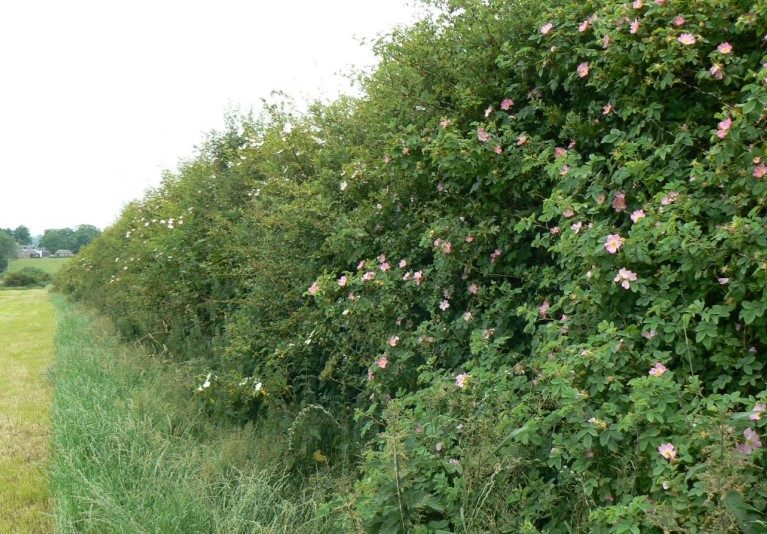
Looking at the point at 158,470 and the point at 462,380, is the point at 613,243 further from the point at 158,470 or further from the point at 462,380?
the point at 158,470

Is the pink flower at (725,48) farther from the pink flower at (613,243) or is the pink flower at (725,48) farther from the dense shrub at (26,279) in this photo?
the dense shrub at (26,279)

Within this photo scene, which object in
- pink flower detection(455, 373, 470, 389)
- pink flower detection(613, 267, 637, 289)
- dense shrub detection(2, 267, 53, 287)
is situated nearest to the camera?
pink flower detection(613, 267, 637, 289)

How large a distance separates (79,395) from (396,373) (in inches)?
130

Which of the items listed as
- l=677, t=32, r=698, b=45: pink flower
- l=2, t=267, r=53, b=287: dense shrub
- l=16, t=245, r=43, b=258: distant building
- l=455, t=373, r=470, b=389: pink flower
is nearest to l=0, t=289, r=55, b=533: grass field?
l=455, t=373, r=470, b=389: pink flower

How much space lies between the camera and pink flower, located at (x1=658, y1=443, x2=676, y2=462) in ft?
5.59

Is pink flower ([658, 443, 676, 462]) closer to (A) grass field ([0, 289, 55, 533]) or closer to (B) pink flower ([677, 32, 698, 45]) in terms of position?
(B) pink flower ([677, 32, 698, 45])

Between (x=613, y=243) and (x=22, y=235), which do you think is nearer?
(x=613, y=243)

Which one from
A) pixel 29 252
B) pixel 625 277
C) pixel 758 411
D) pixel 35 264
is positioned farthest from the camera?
pixel 29 252

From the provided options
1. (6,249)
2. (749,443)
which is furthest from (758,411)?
(6,249)

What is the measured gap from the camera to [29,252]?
6281cm

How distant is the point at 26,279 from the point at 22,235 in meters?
21.4

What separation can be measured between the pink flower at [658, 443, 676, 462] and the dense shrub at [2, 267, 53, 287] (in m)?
55.2

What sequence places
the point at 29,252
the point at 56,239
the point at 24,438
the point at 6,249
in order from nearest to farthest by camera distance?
the point at 24,438 → the point at 56,239 → the point at 6,249 → the point at 29,252

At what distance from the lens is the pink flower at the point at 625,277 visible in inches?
80.7
